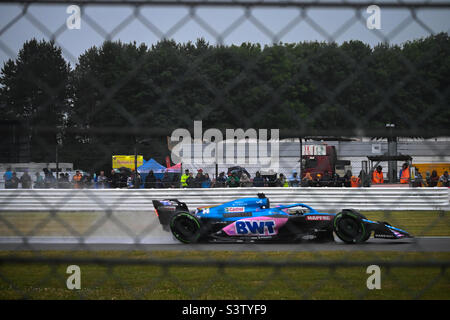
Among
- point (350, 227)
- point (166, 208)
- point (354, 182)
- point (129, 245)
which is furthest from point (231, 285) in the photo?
point (354, 182)

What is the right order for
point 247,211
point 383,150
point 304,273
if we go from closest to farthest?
1. point 383,150
2. point 304,273
3. point 247,211

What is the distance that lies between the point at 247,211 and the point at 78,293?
159 inches

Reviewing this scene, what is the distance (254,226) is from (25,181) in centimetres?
527

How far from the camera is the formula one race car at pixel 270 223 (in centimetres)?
638

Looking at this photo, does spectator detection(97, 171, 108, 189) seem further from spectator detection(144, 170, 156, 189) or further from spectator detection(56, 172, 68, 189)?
spectator detection(144, 170, 156, 189)

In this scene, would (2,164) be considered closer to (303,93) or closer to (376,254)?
(303,93)

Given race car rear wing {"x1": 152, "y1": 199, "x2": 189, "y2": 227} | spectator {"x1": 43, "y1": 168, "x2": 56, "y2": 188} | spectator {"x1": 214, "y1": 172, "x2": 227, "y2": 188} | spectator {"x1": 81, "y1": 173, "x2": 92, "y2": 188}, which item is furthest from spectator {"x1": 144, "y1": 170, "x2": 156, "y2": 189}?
race car rear wing {"x1": 152, "y1": 199, "x2": 189, "y2": 227}

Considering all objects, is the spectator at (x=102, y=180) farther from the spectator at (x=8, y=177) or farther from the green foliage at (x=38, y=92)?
the spectator at (x=8, y=177)

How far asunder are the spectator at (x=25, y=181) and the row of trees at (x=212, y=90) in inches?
19.3

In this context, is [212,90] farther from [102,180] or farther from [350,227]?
[350,227]

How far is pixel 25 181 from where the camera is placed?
6.17ft

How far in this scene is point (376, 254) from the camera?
5.10 meters
